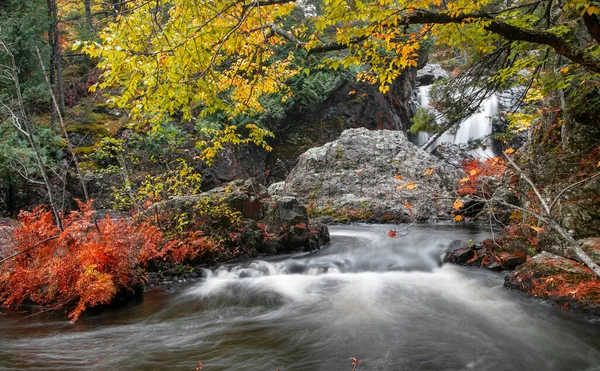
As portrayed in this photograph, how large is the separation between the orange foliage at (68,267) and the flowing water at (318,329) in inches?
14.1

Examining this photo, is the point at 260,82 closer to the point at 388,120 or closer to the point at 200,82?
the point at 200,82

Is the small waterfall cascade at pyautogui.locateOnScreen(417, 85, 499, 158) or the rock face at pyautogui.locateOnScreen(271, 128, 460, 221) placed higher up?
the small waterfall cascade at pyautogui.locateOnScreen(417, 85, 499, 158)

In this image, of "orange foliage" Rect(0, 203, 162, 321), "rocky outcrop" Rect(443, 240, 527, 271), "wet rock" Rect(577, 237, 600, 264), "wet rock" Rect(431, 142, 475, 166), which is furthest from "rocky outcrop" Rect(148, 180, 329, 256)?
"wet rock" Rect(431, 142, 475, 166)

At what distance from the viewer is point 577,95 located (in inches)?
258

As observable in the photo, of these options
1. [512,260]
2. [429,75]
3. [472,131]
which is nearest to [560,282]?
[512,260]

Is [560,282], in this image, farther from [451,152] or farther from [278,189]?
[451,152]

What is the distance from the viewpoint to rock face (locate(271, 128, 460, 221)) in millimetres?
13789

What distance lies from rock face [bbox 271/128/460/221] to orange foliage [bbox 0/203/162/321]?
917 cm

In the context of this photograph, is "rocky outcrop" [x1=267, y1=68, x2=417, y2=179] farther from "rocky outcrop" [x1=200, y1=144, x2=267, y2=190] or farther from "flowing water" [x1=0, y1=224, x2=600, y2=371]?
"flowing water" [x1=0, y1=224, x2=600, y2=371]

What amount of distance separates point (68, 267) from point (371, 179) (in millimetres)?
11614

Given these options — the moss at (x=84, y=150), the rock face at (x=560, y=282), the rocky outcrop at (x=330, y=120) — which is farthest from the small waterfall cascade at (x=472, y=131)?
the moss at (x=84, y=150)

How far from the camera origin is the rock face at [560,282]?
16.4 ft

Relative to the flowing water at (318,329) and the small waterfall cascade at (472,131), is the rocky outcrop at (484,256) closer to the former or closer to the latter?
the flowing water at (318,329)

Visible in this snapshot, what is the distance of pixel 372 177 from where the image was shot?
1477cm
